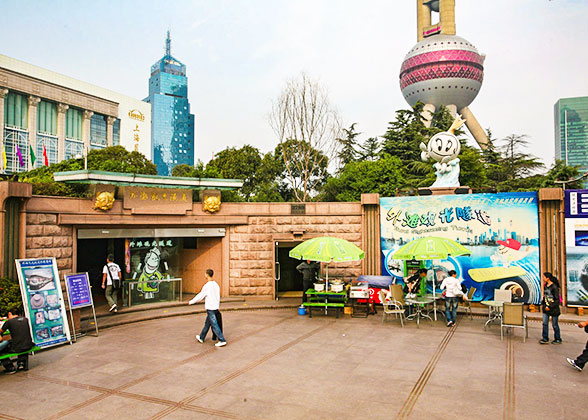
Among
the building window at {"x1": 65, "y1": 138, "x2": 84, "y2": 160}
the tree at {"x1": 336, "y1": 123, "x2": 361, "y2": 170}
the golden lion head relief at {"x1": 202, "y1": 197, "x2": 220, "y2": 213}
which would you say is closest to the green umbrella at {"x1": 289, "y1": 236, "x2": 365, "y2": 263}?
the golden lion head relief at {"x1": 202, "y1": 197, "x2": 220, "y2": 213}

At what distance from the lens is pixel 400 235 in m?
15.4

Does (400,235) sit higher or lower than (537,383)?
higher

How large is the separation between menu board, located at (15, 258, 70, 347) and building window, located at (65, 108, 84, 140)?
61.8 metres

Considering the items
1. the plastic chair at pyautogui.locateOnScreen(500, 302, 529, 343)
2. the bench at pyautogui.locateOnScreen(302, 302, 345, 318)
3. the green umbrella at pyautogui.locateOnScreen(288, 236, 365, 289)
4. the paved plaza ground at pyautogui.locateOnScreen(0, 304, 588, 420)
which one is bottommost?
the paved plaza ground at pyautogui.locateOnScreen(0, 304, 588, 420)

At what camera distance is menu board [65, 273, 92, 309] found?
10200 mm

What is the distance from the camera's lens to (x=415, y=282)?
13.3 meters

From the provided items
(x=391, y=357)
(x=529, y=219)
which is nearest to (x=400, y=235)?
(x=529, y=219)

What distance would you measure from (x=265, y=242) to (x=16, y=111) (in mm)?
55526

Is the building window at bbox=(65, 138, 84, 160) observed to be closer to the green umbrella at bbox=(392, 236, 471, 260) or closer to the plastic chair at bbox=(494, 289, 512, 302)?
the green umbrella at bbox=(392, 236, 471, 260)

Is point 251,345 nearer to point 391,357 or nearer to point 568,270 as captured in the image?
point 391,357

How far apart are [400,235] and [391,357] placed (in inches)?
280

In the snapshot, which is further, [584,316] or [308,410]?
[584,316]

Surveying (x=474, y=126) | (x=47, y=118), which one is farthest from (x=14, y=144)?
(x=474, y=126)

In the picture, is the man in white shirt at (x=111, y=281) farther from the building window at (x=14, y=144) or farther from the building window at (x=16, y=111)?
the building window at (x=16, y=111)
